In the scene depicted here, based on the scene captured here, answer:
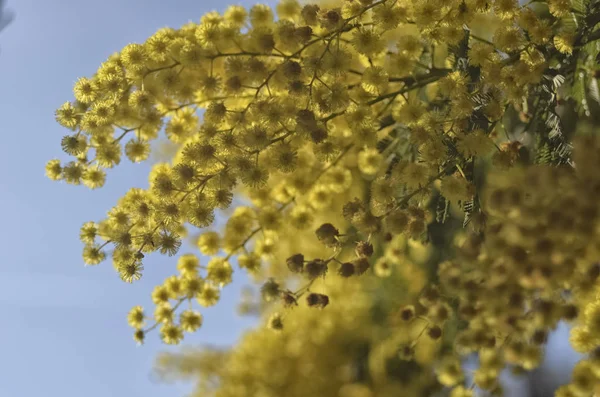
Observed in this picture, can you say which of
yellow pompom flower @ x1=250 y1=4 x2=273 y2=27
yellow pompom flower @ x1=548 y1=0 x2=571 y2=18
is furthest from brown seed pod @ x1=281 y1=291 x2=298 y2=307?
yellow pompom flower @ x1=548 y1=0 x2=571 y2=18

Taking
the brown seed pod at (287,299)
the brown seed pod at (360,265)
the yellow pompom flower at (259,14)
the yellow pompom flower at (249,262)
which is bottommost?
the brown seed pod at (287,299)

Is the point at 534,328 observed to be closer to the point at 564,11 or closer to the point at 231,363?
the point at 564,11

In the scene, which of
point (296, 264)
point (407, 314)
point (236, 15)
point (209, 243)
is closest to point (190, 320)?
point (209, 243)

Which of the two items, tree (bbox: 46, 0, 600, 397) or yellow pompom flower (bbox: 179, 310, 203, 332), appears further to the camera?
yellow pompom flower (bbox: 179, 310, 203, 332)

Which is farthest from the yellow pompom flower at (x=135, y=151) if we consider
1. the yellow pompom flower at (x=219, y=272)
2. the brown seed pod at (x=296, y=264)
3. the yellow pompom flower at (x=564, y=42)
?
the yellow pompom flower at (x=564, y=42)

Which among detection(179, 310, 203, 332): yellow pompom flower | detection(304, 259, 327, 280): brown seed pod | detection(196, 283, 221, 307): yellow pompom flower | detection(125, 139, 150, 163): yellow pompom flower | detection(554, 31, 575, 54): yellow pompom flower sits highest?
detection(125, 139, 150, 163): yellow pompom flower

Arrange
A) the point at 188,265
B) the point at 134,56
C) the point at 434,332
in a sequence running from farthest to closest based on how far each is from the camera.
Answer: the point at 188,265
the point at 134,56
the point at 434,332

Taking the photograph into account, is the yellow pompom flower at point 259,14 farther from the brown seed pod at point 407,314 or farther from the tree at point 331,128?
the brown seed pod at point 407,314

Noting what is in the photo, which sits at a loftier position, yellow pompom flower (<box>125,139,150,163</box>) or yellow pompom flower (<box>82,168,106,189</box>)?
yellow pompom flower (<box>125,139,150,163</box>)

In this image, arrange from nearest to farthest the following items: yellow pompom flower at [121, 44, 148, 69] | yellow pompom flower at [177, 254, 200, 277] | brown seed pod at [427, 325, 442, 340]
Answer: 1. brown seed pod at [427, 325, 442, 340]
2. yellow pompom flower at [121, 44, 148, 69]
3. yellow pompom flower at [177, 254, 200, 277]

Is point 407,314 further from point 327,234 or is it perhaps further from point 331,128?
point 331,128

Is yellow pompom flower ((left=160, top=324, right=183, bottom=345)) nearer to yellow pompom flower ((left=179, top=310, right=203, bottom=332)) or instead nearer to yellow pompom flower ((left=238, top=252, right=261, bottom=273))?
yellow pompom flower ((left=179, top=310, right=203, bottom=332))
